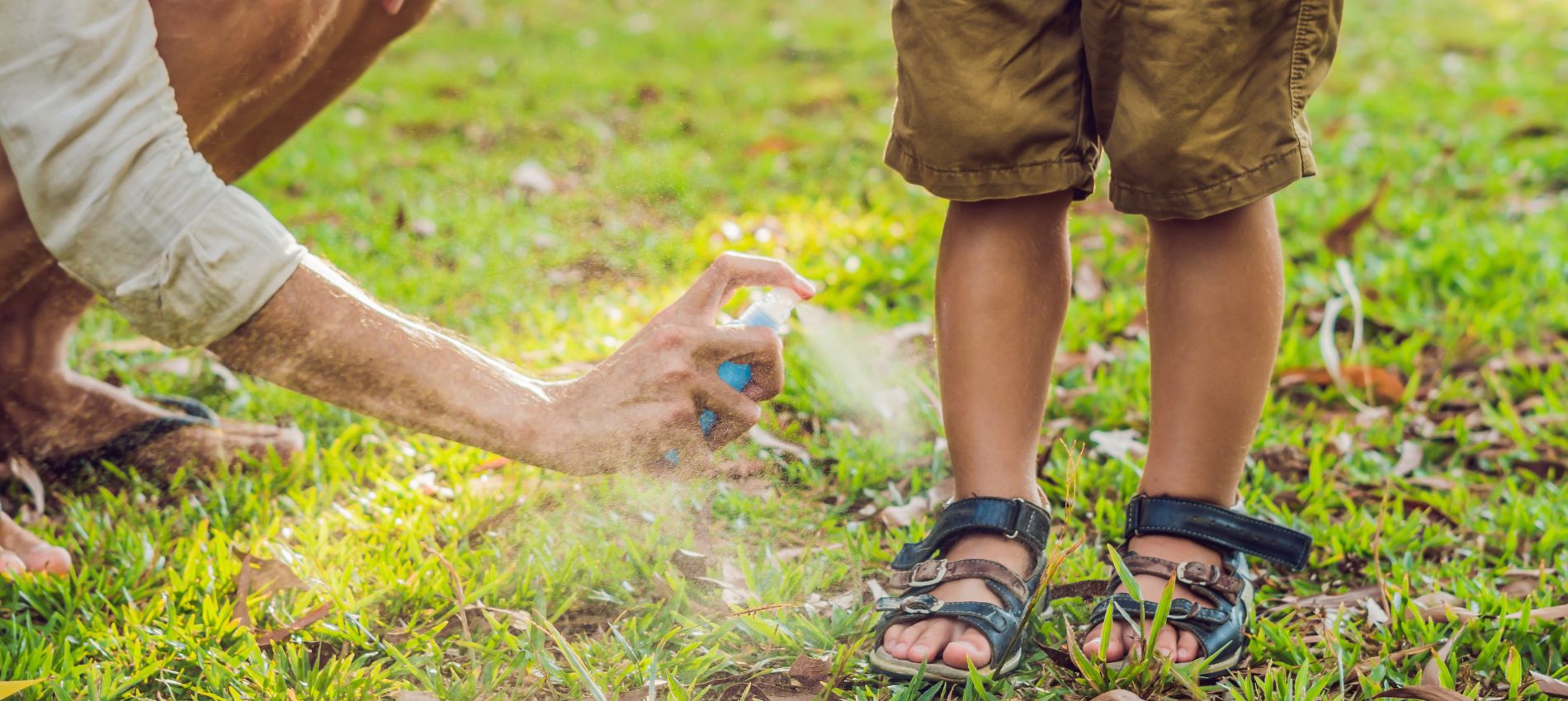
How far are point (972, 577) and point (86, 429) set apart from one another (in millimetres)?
1463

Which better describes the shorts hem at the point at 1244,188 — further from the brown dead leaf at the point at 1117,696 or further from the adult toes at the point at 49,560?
the adult toes at the point at 49,560

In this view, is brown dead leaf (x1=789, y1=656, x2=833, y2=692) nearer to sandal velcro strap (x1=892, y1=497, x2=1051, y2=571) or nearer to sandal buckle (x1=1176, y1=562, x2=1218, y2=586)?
sandal velcro strap (x1=892, y1=497, x2=1051, y2=571)

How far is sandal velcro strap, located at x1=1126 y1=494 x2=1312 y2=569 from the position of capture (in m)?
1.69

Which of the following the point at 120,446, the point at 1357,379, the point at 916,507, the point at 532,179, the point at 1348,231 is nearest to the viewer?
the point at 916,507

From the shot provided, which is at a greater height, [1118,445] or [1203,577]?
[1203,577]

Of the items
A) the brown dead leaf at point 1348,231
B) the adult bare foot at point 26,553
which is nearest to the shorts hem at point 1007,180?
the adult bare foot at point 26,553

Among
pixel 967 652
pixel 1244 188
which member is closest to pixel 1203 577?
pixel 967 652

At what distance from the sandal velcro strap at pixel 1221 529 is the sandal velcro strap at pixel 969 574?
207mm

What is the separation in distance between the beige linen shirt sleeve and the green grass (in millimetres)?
466

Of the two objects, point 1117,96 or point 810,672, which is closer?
point 810,672

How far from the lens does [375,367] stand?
1412 mm

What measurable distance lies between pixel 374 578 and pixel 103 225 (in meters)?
0.62

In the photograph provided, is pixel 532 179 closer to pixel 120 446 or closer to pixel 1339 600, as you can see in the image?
pixel 120 446

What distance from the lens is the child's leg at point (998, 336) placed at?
1696mm
